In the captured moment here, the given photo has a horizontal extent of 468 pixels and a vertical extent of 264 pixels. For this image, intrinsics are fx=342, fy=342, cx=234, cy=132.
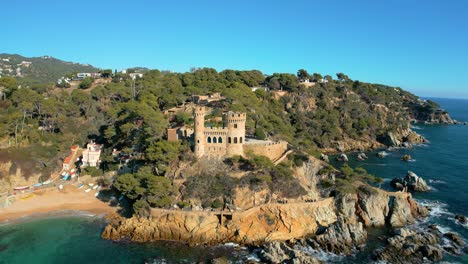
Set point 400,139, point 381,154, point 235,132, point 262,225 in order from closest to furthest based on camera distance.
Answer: point 262,225
point 235,132
point 381,154
point 400,139

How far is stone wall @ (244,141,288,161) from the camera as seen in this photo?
152 feet

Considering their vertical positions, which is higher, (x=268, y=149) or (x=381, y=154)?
(x=268, y=149)

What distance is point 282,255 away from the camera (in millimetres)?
32656

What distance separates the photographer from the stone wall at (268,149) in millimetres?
46344

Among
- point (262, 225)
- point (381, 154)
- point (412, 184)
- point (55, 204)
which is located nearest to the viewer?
point (262, 225)

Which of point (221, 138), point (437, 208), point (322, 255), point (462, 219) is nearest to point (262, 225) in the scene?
point (322, 255)

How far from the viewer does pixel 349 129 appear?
87.2 meters

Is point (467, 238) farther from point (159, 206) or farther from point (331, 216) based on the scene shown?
point (159, 206)

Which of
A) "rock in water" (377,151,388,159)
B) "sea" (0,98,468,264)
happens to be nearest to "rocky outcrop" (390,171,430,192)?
"sea" (0,98,468,264)

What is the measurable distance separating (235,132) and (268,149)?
6195mm

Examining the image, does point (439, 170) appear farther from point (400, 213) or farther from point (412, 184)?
point (400, 213)

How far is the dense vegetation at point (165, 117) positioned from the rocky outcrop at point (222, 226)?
232 centimetres

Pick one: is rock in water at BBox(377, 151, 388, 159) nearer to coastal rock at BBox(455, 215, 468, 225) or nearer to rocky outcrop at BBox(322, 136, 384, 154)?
rocky outcrop at BBox(322, 136, 384, 154)

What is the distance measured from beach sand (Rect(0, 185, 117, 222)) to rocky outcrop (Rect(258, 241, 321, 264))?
21395 millimetres
